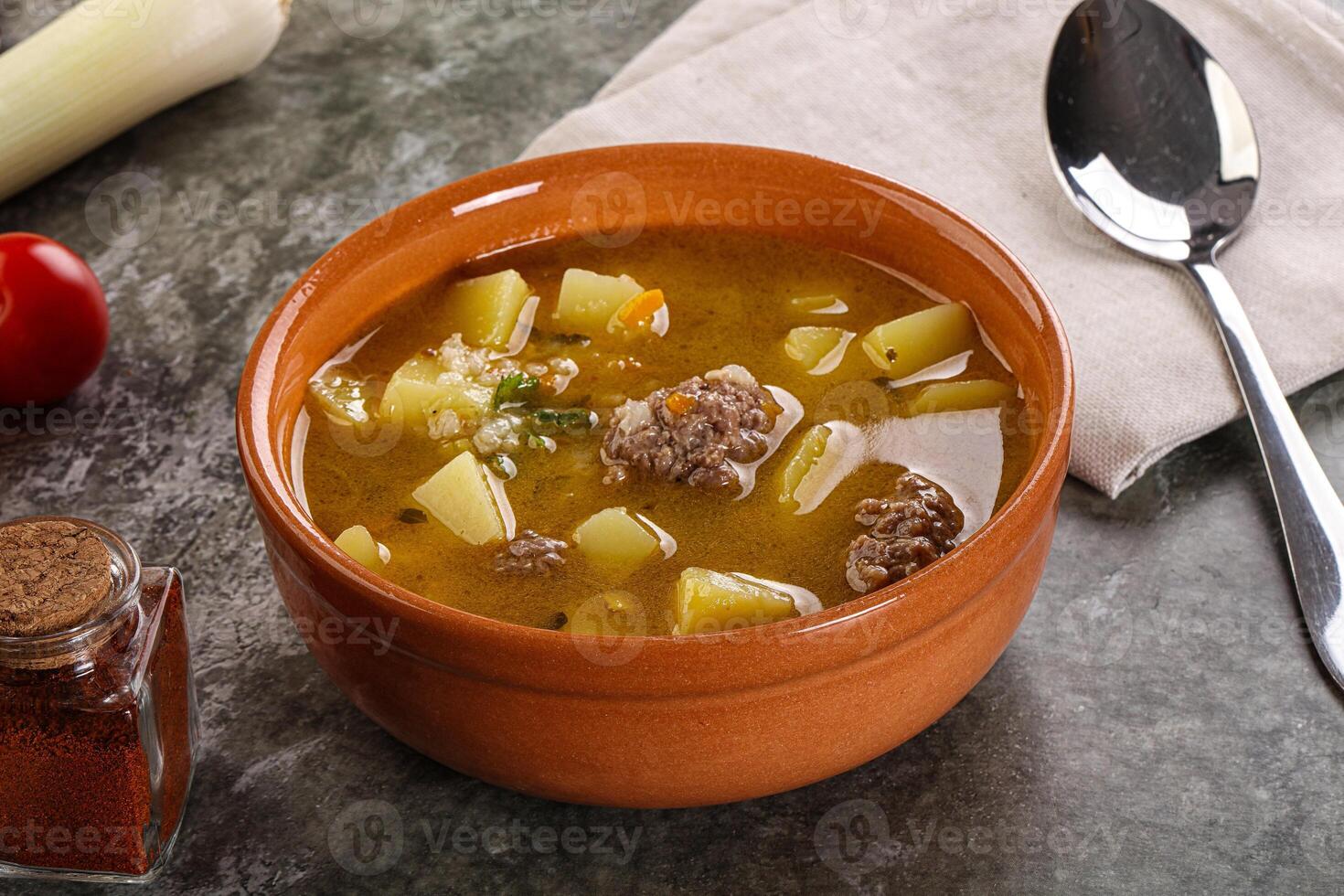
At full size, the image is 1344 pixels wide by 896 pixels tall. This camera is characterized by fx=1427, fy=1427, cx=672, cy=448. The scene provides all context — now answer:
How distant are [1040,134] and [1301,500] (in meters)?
1.30

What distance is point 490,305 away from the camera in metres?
2.75

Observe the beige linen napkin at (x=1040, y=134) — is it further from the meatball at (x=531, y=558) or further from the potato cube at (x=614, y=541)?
the meatball at (x=531, y=558)

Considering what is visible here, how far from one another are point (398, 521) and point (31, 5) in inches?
116

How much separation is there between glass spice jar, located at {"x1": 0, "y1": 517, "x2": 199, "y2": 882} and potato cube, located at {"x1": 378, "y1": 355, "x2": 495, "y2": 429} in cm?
55

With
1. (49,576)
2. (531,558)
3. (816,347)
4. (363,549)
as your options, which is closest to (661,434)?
(531,558)

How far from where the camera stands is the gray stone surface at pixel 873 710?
213cm

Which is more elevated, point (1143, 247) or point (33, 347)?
point (33, 347)

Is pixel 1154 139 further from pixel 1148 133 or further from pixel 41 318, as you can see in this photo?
pixel 41 318

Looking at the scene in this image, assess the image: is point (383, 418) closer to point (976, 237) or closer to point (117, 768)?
point (117, 768)

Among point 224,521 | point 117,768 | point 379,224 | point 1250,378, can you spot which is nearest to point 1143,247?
point 1250,378

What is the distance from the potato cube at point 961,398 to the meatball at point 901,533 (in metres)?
0.20

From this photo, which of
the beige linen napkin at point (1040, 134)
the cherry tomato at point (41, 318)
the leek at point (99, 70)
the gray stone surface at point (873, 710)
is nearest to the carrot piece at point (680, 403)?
the gray stone surface at point (873, 710)

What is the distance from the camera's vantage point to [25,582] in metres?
2.08

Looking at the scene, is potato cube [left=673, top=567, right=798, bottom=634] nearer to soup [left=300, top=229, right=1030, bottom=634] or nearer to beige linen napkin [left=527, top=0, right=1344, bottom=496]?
soup [left=300, top=229, right=1030, bottom=634]
